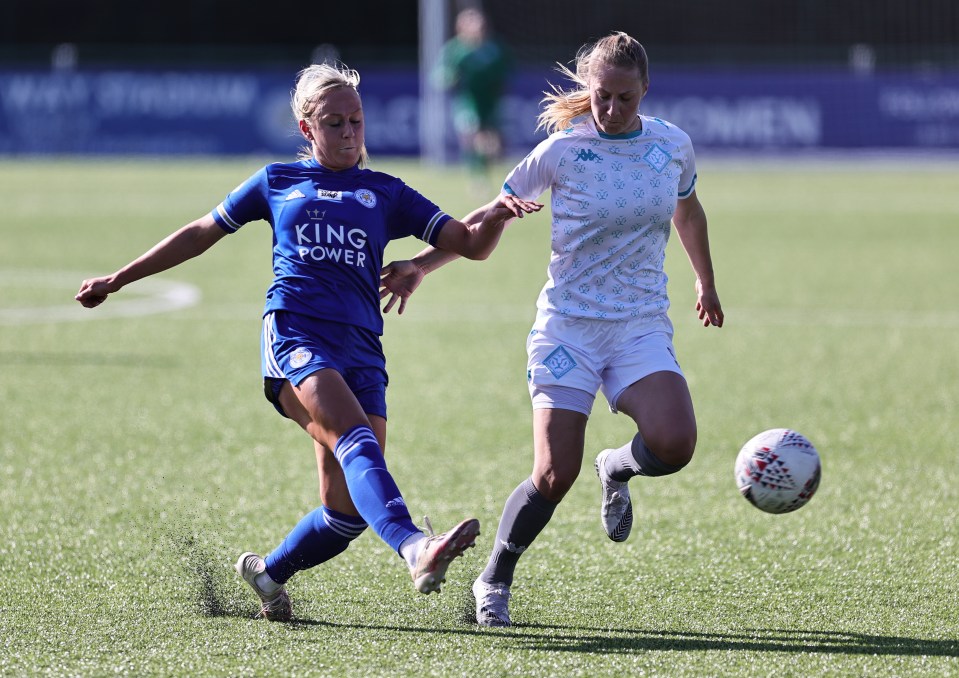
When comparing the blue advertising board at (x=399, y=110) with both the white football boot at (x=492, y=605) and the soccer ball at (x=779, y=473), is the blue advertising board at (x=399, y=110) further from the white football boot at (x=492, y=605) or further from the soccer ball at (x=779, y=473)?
the white football boot at (x=492, y=605)

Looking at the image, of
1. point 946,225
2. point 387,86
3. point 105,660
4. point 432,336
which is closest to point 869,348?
point 432,336

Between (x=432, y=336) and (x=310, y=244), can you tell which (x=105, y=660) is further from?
(x=432, y=336)

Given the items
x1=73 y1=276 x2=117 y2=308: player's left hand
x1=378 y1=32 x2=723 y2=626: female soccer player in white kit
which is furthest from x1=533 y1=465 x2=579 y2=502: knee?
x1=73 y1=276 x2=117 y2=308: player's left hand

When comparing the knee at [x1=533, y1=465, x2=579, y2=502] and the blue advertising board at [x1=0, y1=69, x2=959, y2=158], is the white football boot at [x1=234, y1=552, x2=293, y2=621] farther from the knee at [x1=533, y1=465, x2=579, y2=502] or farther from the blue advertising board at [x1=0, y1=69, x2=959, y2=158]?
the blue advertising board at [x1=0, y1=69, x2=959, y2=158]

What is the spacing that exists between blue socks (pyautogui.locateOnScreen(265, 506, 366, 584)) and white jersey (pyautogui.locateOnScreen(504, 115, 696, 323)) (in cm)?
102

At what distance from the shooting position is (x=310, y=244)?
4.55m

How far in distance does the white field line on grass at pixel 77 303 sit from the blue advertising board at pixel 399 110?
564 inches

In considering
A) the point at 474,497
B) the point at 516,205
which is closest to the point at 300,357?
the point at 516,205

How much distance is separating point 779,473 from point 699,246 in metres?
0.89

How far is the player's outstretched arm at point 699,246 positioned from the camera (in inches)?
200

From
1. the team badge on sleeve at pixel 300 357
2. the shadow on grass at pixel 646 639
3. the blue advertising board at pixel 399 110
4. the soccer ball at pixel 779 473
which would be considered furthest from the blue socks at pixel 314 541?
the blue advertising board at pixel 399 110

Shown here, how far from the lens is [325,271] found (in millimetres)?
4543

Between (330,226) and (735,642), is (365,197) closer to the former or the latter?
(330,226)

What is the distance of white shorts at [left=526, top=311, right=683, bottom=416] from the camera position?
471 cm
